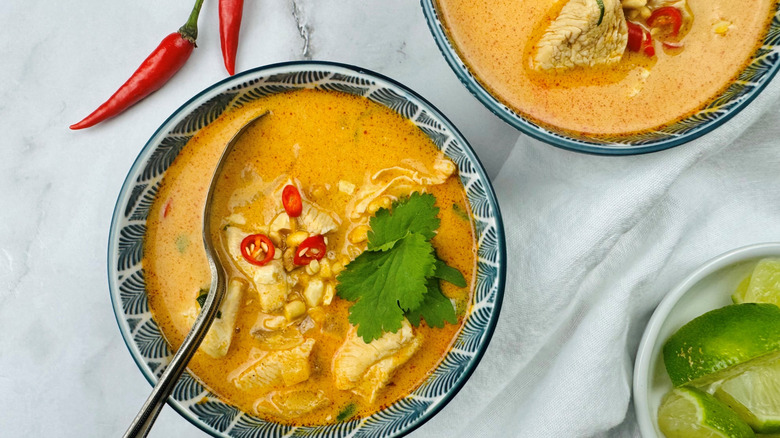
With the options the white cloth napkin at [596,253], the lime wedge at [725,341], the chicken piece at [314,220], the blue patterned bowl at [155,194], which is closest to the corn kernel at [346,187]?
the chicken piece at [314,220]

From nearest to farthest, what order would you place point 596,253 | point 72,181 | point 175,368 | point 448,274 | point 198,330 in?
point 175,368 < point 198,330 < point 448,274 < point 596,253 < point 72,181

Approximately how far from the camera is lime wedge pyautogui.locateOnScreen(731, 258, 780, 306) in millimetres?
2635

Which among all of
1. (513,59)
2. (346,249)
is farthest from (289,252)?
(513,59)

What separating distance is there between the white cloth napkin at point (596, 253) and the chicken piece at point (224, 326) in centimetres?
101

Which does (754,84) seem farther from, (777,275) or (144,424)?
(144,424)

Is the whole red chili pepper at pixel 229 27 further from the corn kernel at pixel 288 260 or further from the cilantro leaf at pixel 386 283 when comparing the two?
the cilantro leaf at pixel 386 283

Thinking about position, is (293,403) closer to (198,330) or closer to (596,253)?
(198,330)

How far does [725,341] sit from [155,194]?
7.59 ft

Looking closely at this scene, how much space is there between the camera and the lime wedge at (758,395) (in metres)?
2.64

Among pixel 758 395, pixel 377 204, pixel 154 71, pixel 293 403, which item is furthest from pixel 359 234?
pixel 758 395

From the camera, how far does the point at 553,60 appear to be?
2572 mm

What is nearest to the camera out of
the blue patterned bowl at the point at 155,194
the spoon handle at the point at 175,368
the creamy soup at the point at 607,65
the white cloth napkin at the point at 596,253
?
the spoon handle at the point at 175,368

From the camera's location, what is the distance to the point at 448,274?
253 cm

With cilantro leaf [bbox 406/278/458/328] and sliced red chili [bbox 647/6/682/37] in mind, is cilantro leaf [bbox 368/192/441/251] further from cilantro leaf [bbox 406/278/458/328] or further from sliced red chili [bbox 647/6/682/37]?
sliced red chili [bbox 647/6/682/37]
